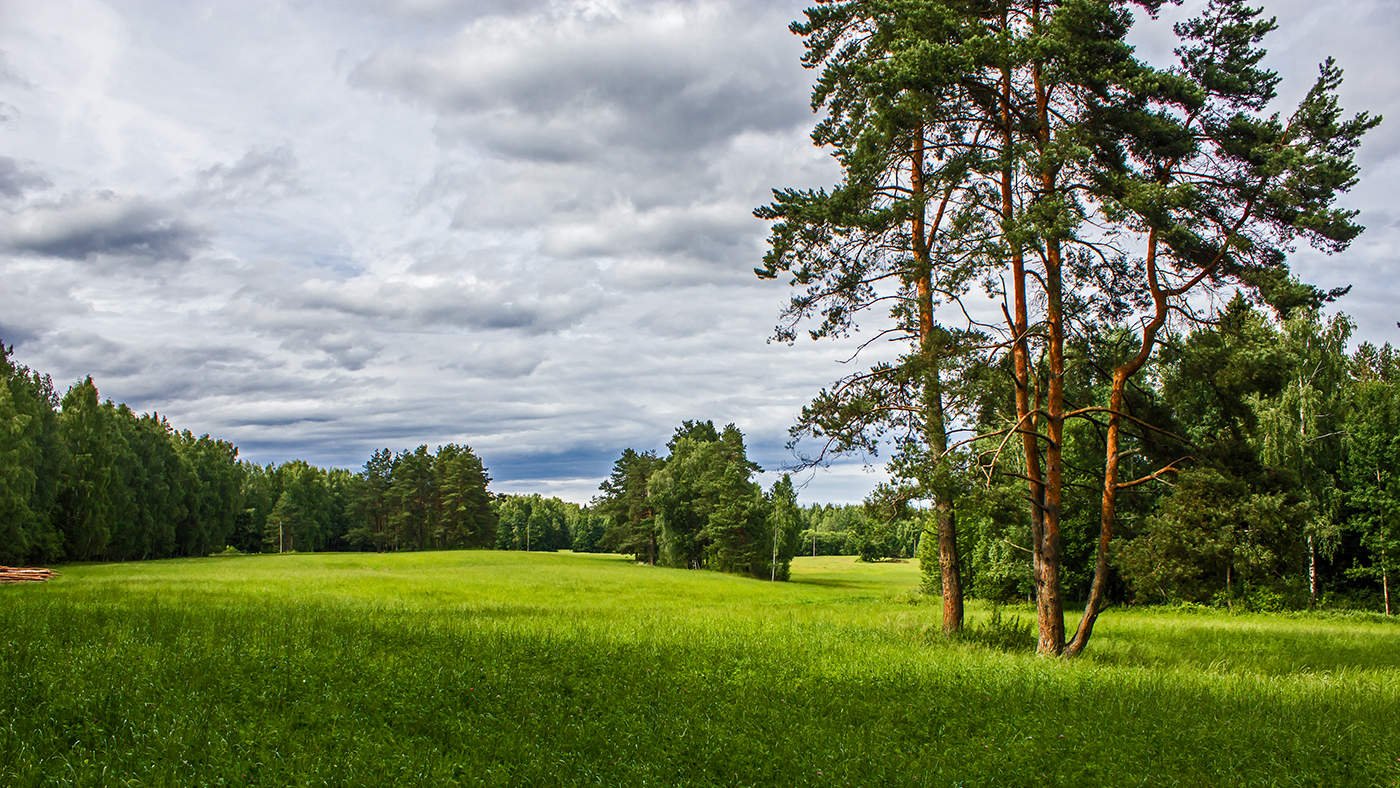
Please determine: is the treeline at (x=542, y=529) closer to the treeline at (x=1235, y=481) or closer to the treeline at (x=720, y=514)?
the treeline at (x=720, y=514)

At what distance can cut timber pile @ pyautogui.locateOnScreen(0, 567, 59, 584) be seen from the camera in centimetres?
3303

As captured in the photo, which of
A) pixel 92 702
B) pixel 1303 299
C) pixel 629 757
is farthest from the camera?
pixel 1303 299

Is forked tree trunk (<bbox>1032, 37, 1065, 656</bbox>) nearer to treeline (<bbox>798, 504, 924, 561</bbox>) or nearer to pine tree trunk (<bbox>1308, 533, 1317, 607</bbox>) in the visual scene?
treeline (<bbox>798, 504, 924, 561</bbox>)

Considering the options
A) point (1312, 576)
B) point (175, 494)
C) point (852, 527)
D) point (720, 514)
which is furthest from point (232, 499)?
point (1312, 576)

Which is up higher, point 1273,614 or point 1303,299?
point 1303,299

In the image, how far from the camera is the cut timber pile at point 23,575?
33034 mm

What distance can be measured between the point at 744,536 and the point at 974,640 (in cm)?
5281

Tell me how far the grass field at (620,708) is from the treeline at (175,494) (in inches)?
1917

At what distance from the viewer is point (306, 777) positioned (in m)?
7.43

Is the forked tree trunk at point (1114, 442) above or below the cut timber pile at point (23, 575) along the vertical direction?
above

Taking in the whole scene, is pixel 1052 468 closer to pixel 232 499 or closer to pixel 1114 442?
pixel 1114 442

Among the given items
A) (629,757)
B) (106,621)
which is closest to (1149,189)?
(629,757)

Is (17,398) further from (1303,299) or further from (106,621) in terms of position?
(1303,299)

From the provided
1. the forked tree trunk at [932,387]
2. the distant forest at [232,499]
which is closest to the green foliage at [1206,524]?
the forked tree trunk at [932,387]
